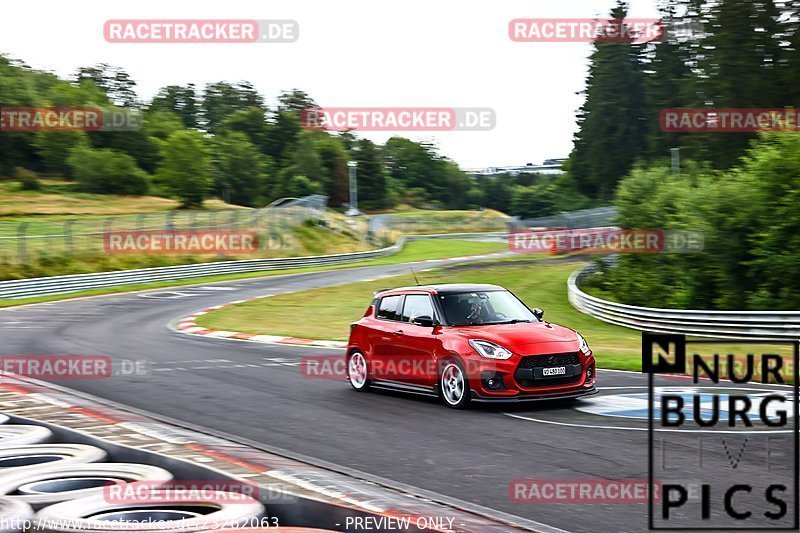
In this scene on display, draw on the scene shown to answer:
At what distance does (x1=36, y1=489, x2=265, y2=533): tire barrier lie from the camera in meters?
4.72

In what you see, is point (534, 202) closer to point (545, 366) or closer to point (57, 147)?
point (57, 147)

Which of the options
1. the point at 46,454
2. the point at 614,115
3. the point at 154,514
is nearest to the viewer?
the point at 154,514

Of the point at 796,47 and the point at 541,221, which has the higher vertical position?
the point at 796,47

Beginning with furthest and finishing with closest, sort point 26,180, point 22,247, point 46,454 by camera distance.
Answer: point 26,180
point 22,247
point 46,454

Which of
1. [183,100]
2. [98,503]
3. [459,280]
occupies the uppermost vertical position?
[183,100]

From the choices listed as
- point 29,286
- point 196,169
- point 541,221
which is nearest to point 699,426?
point 29,286

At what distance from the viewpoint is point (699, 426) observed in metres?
9.59

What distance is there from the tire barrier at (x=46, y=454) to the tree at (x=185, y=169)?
8291cm

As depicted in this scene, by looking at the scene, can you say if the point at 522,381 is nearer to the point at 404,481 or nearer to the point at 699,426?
the point at 699,426

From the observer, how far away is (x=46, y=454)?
7.23 meters

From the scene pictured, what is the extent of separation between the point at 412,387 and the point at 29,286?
3111 cm

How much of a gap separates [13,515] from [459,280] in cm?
3864

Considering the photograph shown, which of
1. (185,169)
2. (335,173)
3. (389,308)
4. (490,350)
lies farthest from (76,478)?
(335,173)

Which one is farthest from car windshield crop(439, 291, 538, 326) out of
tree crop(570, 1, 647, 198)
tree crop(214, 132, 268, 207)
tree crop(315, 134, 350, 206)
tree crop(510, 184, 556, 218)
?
tree crop(315, 134, 350, 206)
